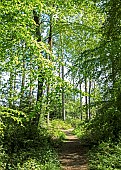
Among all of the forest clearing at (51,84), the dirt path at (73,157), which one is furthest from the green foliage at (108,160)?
the dirt path at (73,157)

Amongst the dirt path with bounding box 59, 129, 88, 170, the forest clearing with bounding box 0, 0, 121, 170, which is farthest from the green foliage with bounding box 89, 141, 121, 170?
the dirt path with bounding box 59, 129, 88, 170

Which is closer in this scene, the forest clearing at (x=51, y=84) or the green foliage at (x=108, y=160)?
the forest clearing at (x=51, y=84)

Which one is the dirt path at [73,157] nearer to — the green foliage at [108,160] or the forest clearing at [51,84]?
the forest clearing at [51,84]

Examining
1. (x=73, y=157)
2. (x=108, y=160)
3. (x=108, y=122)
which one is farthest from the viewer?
(x=73, y=157)

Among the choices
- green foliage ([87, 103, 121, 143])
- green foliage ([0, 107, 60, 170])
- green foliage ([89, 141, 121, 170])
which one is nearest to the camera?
green foliage ([89, 141, 121, 170])

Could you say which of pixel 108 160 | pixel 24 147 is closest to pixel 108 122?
pixel 108 160

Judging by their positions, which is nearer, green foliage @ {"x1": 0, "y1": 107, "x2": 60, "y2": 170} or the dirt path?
green foliage @ {"x1": 0, "y1": 107, "x2": 60, "y2": 170}

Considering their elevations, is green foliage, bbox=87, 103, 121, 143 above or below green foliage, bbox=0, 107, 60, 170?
above

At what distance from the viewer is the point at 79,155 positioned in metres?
15.1

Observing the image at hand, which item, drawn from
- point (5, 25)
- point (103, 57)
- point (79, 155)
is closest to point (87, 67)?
point (103, 57)

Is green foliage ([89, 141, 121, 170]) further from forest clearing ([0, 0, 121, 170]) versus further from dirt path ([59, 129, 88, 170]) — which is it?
dirt path ([59, 129, 88, 170])

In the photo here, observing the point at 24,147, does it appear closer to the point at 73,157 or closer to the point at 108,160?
the point at 73,157

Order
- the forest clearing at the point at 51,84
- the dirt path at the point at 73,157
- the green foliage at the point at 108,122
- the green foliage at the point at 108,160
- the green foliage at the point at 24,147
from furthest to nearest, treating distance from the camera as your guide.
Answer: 1. the green foliage at the point at 108,122
2. the dirt path at the point at 73,157
3. the green foliage at the point at 24,147
4. the green foliage at the point at 108,160
5. the forest clearing at the point at 51,84

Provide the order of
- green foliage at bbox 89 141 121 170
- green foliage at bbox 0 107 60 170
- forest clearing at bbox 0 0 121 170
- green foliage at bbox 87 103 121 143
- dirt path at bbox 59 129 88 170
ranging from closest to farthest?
forest clearing at bbox 0 0 121 170
green foliage at bbox 89 141 121 170
green foliage at bbox 0 107 60 170
dirt path at bbox 59 129 88 170
green foliage at bbox 87 103 121 143
